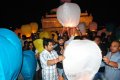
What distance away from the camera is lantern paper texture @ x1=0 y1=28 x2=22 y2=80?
7.04 feet

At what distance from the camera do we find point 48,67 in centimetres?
479

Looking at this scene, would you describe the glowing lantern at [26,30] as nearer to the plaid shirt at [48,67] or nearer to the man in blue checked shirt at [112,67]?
the plaid shirt at [48,67]

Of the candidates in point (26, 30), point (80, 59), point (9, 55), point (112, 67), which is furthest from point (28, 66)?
point (26, 30)

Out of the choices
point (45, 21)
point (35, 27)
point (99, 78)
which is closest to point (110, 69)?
point (99, 78)

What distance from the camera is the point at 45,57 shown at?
15.4ft

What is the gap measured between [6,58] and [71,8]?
151 inches

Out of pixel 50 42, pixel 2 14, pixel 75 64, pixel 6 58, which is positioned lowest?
pixel 2 14

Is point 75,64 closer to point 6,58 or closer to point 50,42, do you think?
point 6,58

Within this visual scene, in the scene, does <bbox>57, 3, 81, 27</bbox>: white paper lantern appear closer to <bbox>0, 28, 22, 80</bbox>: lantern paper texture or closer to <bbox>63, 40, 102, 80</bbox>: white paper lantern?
<bbox>63, 40, 102, 80</bbox>: white paper lantern

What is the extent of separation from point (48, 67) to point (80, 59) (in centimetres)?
230

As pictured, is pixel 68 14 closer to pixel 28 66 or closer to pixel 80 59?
pixel 28 66

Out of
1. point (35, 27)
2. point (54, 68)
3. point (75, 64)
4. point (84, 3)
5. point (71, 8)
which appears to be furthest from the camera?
point (84, 3)

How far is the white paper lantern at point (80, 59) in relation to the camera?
255 centimetres

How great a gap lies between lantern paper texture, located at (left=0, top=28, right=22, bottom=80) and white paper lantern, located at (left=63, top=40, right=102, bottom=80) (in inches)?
20.6
